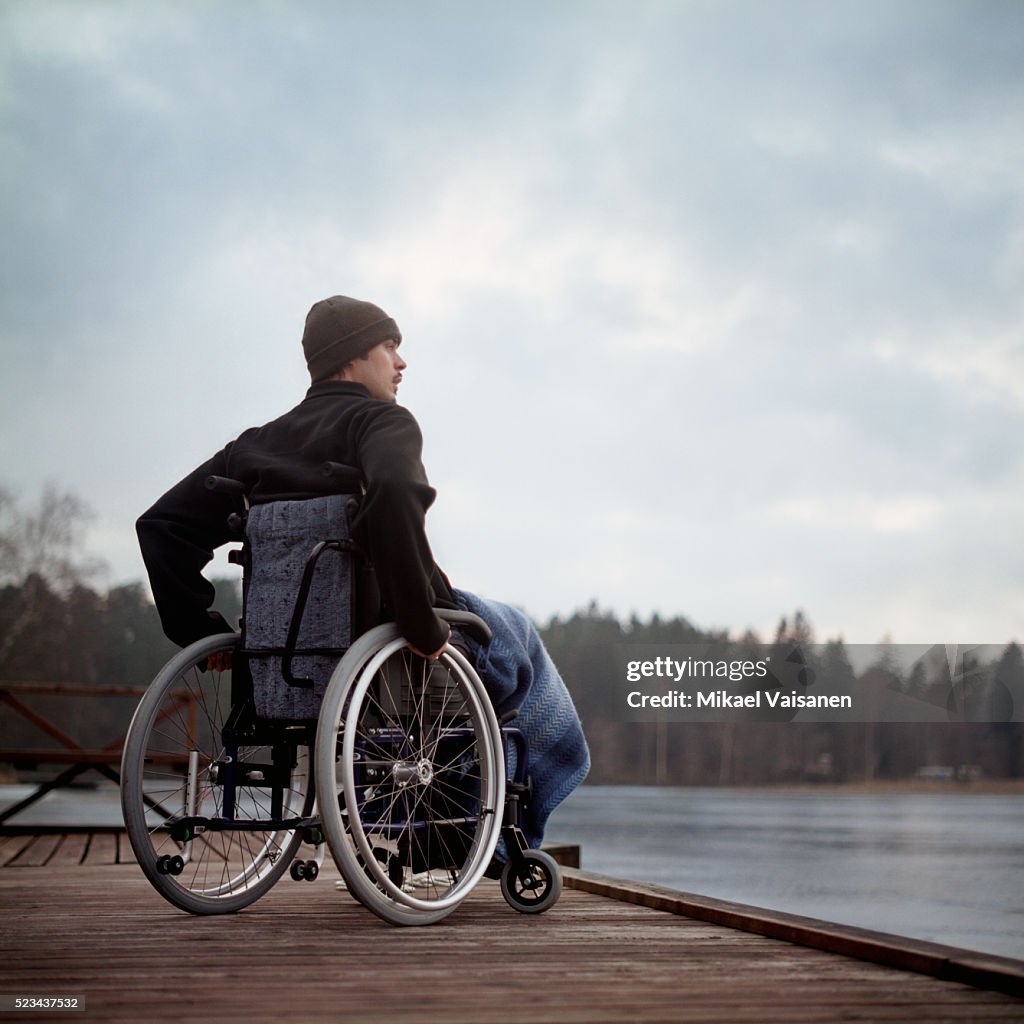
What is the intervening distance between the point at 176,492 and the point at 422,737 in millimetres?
782

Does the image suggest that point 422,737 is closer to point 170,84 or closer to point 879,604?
point 170,84

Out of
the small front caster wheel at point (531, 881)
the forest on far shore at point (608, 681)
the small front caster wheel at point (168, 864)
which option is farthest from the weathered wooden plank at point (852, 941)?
the forest on far shore at point (608, 681)

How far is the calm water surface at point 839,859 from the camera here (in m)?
24.3

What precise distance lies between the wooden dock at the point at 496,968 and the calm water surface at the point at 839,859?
7793mm

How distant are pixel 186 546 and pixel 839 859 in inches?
1453

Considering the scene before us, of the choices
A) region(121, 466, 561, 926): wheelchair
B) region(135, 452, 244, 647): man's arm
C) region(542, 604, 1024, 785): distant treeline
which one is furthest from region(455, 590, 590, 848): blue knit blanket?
region(542, 604, 1024, 785): distant treeline

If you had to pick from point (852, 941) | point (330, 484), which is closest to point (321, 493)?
point (330, 484)

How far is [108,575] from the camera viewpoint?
31938mm

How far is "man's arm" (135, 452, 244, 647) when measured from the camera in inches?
105

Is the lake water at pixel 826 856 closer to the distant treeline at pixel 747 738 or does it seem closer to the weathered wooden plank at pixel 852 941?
the distant treeline at pixel 747 738

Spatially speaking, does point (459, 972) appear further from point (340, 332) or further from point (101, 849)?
point (101, 849)

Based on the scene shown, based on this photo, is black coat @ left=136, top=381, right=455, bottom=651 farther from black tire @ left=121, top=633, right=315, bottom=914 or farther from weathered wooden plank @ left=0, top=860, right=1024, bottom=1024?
weathered wooden plank @ left=0, top=860, right=1024, bottom=1024

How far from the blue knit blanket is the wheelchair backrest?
1.29 feet

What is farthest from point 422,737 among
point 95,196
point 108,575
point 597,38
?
point 597,38
